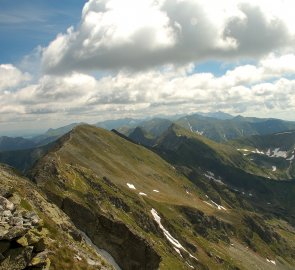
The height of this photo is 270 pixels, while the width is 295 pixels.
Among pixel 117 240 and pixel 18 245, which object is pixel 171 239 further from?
pixel 18 245

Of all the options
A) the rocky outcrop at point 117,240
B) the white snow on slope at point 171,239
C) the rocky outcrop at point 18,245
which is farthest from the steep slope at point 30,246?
the white snow on slope at point 171,239

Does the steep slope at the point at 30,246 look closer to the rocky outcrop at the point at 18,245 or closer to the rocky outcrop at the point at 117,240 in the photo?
the rocky outcrop at the point at 18,245

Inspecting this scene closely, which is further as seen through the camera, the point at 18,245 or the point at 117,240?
the point at 117,240

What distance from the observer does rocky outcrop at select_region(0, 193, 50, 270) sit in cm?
3391

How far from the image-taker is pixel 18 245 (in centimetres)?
3494

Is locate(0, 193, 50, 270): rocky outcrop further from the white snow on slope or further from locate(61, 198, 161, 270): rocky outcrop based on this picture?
the white snow on slope

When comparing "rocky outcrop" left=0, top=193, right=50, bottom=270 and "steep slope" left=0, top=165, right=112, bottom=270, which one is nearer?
"rocky outcrop" left=0, top=193, right=50, bottom=270

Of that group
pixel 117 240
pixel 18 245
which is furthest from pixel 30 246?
pixel 117 240

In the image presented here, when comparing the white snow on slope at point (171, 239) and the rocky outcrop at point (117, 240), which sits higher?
the rocky outcrop at point (117, 240)

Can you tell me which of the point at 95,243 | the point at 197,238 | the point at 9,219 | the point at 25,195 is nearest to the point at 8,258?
the point at 9,219

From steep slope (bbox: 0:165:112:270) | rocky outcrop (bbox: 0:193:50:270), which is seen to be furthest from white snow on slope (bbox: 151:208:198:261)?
rocky outcrop (bbox: 0:193:50:270)

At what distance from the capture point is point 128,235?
103938 mm

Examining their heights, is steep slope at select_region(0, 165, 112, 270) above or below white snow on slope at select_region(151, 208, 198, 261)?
above

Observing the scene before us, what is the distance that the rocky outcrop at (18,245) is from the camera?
3391cm
